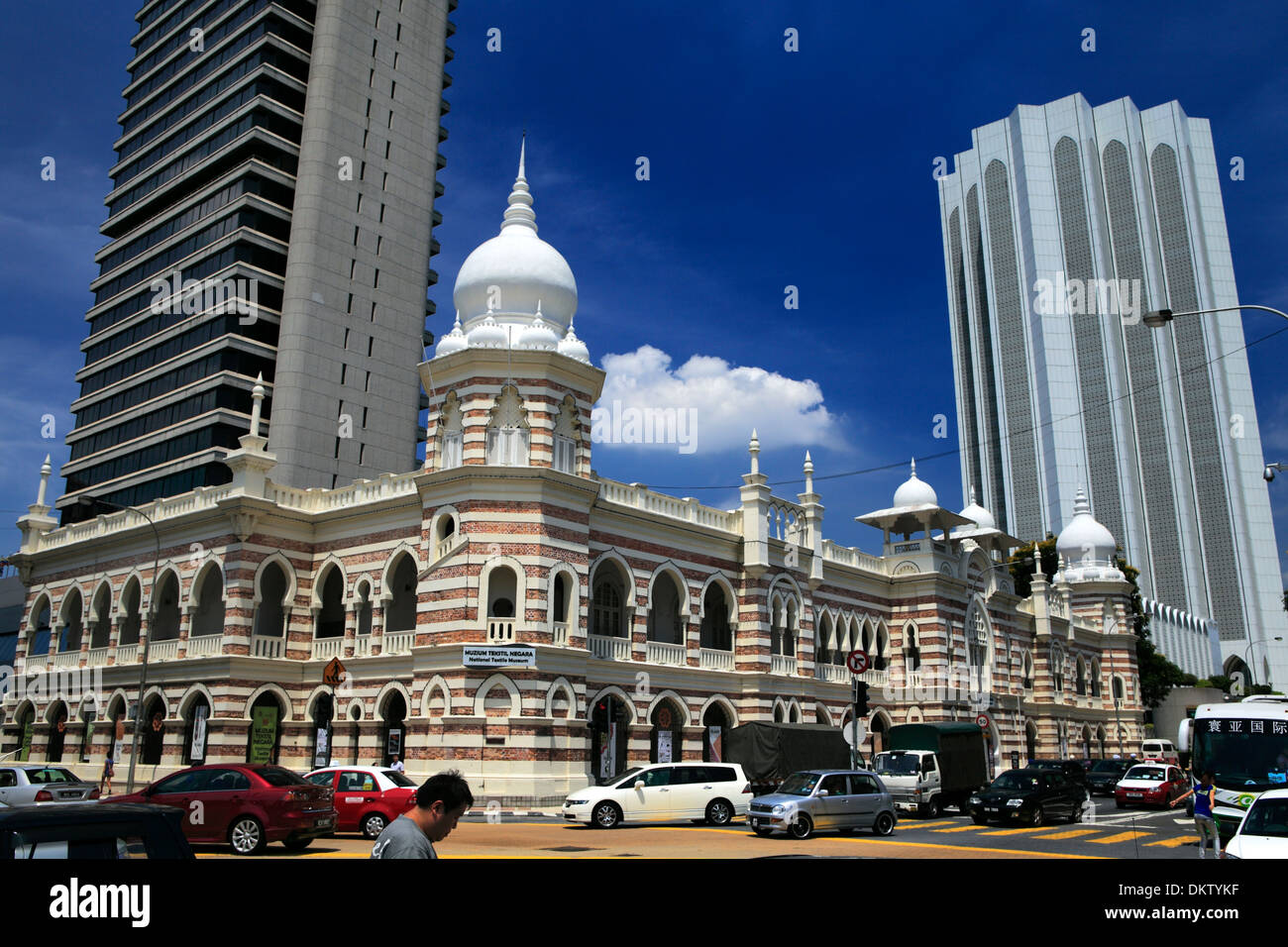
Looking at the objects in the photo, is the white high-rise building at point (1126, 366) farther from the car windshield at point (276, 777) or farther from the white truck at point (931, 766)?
the car windshield at point (276, 777)

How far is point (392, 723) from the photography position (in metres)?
30.7

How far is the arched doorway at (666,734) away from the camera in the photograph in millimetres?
32625

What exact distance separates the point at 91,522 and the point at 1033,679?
46.6m

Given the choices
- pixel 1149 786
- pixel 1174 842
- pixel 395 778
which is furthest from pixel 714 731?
pixel 395 778

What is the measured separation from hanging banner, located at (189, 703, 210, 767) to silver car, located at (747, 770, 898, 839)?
19308mm

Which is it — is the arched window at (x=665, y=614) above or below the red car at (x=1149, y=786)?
above

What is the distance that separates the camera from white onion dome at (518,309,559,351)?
3192 cm

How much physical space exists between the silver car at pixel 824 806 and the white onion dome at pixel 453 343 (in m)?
17.6

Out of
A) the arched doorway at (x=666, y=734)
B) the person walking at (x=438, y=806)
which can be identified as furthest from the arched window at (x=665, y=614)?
the person walking at (x=438, y=806)

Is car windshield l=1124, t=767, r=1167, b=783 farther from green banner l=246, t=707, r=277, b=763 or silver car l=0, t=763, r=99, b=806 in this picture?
silver car l=0, t=763, r=99, b=806

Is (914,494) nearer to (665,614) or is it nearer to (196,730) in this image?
(665,614)

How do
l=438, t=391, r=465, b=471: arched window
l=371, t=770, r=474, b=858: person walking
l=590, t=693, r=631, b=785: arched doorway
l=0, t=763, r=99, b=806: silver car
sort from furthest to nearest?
l=438, t=391, r=465, b=471: arched window → l=590, t=693, r=631, b=785: arched doorway → l=0, t=763, r=99, b=806: silver car → l=371, t=770, r=474, b=858: person walking

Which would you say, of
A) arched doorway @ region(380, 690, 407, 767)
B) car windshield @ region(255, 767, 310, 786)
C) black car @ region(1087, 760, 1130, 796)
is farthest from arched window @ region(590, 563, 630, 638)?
black car @ region(1087, 760, 1130, 796)

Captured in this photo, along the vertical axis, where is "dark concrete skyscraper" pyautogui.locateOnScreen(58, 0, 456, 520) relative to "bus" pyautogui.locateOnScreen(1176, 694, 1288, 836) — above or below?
above
